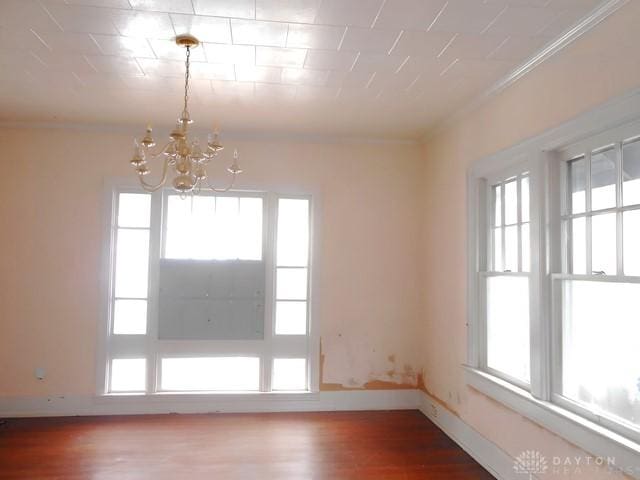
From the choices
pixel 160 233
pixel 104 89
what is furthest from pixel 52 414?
pixel 104 89

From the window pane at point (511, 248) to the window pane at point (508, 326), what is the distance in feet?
0.32

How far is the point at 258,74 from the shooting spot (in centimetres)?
322

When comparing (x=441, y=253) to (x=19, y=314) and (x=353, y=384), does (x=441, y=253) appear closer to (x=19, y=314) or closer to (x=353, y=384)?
(x=353, y=384)

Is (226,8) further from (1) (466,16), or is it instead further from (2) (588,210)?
(2) (588,210)

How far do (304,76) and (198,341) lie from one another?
2.82 metres

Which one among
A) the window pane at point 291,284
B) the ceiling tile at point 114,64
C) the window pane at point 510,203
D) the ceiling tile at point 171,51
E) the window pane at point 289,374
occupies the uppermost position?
the ceiling tile at point 114,64

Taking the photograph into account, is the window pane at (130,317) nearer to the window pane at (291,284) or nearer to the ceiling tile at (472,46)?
the window pane at (291,284)

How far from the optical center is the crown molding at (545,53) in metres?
2.29

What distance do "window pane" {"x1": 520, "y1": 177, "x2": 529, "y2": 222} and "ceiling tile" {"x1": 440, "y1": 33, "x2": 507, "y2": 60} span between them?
92 cm

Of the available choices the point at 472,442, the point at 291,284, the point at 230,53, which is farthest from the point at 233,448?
the point at 230,53

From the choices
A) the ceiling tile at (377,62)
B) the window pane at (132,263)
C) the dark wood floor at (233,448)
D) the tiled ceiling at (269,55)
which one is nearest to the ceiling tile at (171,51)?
the tiled ceiling at (269,55)

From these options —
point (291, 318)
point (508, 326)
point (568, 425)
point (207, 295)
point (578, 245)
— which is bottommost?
point (568, 425)

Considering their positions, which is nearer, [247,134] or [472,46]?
[472,46]

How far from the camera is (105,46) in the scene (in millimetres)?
2840
